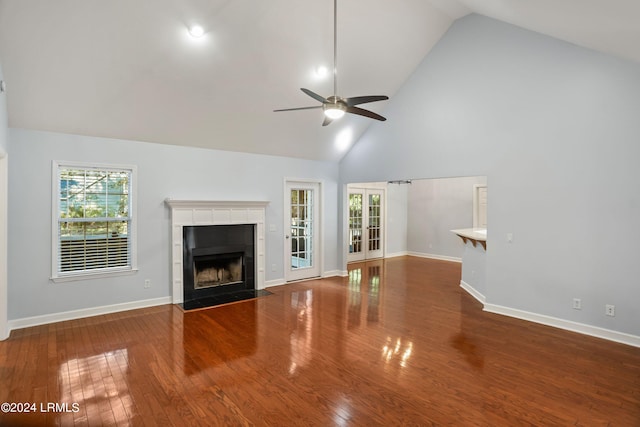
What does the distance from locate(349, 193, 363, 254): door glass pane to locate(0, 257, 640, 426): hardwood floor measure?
421 cm

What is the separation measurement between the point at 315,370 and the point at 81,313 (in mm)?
3444

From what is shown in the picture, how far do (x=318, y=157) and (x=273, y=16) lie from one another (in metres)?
3.23

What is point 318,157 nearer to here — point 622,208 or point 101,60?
point 101,60

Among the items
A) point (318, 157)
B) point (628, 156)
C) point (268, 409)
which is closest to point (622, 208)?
point (628, 156)

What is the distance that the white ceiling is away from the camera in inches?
124

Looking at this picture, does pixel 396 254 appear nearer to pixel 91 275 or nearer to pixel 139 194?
pixel 139 194

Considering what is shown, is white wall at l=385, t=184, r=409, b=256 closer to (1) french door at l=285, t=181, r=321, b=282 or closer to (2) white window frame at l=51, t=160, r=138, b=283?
(1) french door at l=285, t=181, r=321, b=282

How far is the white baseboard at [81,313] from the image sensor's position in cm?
417

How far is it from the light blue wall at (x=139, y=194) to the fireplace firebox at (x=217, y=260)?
33cm

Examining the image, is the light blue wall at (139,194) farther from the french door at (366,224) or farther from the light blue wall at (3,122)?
the french door at (366,224)

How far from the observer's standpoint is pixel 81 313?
4543 millimetres

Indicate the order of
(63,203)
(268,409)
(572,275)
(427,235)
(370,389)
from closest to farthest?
(268,409) < (370,389) < (572,275) < (63,203) < (427,235)

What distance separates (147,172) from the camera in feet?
16.5

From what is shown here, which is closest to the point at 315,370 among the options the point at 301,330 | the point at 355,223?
the point at 301,330
